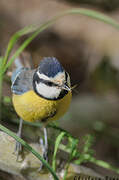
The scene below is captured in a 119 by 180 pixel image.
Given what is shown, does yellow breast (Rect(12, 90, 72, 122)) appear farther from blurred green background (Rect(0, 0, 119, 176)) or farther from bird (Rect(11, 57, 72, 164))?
blurred green background (Rect(0, 0, 119, 176))

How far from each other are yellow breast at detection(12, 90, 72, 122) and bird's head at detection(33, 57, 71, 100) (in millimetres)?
35

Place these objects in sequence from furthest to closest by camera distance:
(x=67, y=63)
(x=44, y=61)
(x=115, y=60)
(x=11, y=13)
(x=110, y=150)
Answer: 1. (x=11, y=13)
2. (x=67, y=63)
3. (x=115, y=60)
4. (x=110, y=150)
5. (x=44, y=61)

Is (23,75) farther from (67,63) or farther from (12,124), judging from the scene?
(67,63)

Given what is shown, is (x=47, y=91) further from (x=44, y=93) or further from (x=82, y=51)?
(x=82, y=51)

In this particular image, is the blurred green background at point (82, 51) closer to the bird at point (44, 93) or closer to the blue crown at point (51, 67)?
the bird at point (44, 93)

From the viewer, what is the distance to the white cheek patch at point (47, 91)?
1098 millimetres

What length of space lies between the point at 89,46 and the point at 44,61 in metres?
2.27

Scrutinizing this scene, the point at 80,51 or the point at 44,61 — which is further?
the point at 80,51

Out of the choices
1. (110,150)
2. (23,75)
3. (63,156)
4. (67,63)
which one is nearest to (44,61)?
(23,75)

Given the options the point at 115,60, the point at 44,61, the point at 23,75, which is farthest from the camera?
the point at 115,60

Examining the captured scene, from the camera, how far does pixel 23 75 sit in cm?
135

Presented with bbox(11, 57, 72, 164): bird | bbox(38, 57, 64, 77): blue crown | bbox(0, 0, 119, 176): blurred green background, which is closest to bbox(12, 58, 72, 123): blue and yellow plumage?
bbox(11, 57, 72, 164): bird

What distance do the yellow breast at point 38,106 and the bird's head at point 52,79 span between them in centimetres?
4

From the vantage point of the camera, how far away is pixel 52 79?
1.05 metres
